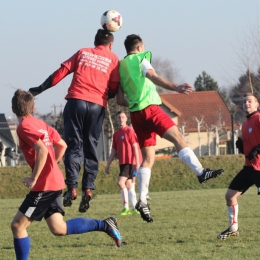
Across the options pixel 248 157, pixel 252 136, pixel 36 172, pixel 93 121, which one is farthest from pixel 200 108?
pixel 36 172

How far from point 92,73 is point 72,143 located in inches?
39.7

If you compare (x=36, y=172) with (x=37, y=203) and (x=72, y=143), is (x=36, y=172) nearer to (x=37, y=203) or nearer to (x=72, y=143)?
(x=37, y=203)

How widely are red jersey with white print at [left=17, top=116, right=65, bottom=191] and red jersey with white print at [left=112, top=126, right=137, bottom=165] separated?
8335 mm

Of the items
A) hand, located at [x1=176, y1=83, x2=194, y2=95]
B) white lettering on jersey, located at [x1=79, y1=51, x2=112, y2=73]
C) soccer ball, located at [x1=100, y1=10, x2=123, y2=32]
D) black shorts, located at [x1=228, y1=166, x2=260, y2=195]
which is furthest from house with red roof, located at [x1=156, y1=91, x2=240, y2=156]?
hand, located at [x1=176, y1=83, x2=194, y2=95]

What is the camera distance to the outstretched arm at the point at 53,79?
8.85 metres

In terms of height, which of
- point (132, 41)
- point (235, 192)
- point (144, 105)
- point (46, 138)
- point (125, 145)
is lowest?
point (235, 192)

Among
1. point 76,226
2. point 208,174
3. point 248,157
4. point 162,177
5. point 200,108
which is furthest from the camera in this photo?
point 200,108

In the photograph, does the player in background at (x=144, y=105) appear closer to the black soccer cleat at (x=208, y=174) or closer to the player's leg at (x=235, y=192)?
the black soccer cleat at (x=208, y=174)

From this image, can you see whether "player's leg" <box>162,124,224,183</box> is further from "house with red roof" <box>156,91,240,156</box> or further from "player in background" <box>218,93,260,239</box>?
"house with red roof" <box>156,91,240,156</box>

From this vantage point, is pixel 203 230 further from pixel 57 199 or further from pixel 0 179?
pixel 0 179

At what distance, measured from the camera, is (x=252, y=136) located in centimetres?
995

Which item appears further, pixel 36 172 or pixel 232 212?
pixel 232 212

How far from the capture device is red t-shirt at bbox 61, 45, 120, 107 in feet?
30.0

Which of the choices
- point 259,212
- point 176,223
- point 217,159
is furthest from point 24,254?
point 217,159
